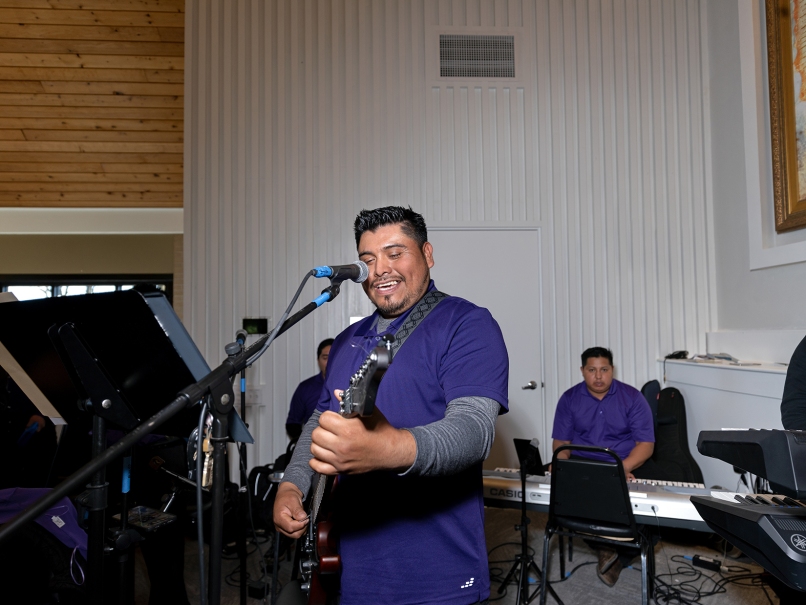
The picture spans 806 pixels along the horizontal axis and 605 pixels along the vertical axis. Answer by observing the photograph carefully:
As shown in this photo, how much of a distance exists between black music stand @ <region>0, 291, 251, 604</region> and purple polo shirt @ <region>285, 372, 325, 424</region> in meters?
2.81

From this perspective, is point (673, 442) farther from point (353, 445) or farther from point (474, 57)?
point (353, 445)

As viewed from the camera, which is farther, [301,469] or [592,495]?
[592,495]

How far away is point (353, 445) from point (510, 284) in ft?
13.4

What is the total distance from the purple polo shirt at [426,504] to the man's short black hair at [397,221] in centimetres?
28

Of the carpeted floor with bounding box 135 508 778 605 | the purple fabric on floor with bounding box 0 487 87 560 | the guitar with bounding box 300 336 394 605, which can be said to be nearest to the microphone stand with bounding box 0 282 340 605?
the guitar with bounding box 300 336 394 605

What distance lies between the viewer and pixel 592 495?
276 centimetres

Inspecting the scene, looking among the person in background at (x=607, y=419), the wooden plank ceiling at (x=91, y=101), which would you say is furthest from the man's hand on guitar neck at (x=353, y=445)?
the wooden plank ceiling at (x=91, y=101)

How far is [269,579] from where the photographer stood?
3.47 metres

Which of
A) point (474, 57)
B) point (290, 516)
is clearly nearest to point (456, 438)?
point (290, 516)

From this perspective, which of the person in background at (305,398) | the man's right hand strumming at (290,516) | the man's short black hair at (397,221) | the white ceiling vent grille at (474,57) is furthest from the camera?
the white ceiling vent grille at (474,57)

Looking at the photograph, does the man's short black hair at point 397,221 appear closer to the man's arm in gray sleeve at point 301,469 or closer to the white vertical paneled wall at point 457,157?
the man's arm in gray sleeve at point 301,469

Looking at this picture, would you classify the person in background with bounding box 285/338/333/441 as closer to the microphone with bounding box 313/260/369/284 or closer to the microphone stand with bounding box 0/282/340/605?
the microphone with bounding box 313/260/369/284

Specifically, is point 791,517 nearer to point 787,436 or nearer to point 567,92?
point 787,436

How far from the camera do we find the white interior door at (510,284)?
4.79 metres
